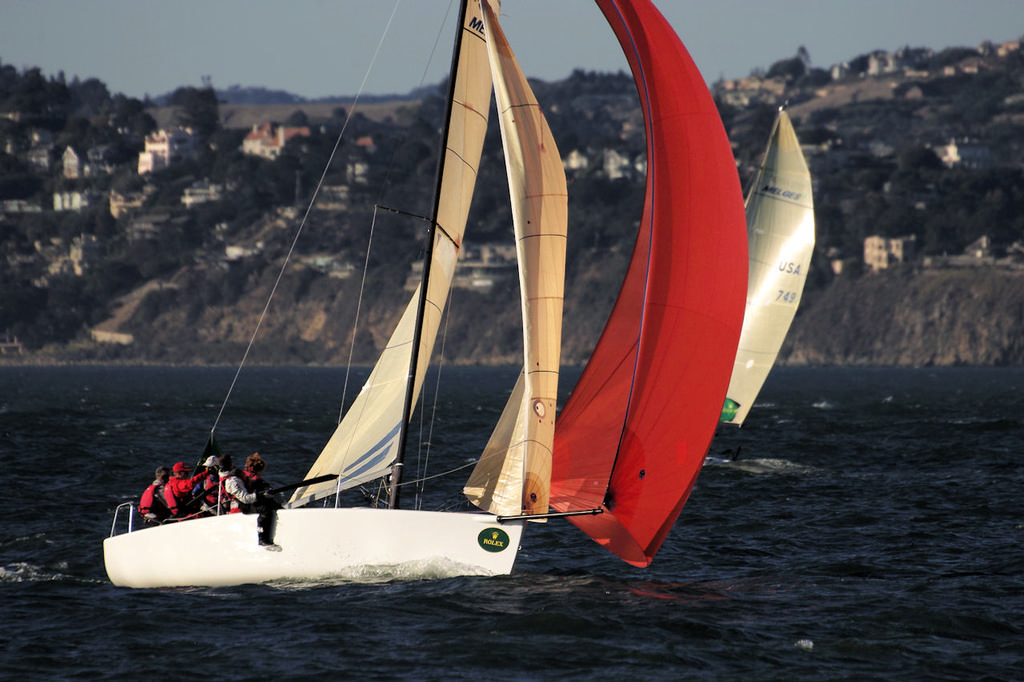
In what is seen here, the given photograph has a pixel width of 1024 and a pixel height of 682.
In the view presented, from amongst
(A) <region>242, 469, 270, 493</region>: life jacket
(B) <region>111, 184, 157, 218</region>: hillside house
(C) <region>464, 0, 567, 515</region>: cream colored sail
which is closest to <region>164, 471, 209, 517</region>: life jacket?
(A) <region>242, 469, 270, 493</region>: life jacket

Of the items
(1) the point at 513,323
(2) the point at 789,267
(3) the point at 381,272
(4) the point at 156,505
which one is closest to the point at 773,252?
(2) the point at 789,267

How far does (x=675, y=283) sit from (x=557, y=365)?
1.64m

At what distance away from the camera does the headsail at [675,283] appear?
14.1 meters

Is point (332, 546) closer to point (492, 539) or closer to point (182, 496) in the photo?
point (492, 539)

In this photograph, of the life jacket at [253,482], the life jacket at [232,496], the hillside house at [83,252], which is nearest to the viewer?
the life jacket at [253,482]

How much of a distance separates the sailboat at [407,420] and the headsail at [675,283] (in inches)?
39.4

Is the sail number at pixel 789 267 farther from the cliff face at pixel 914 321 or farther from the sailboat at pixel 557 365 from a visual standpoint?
the cliff face at pixel 914 321

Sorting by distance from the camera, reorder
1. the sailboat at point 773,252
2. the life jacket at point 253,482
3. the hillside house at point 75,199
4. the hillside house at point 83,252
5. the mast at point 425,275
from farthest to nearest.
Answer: the hillside house at point 75,199
the hillside house at point 83,252
the sailboat at point 773,252
the life jacket at point 253,482
the mast at point 425,275

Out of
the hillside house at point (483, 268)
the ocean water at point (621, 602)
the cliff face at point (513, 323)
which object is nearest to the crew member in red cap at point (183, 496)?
the ocean water at point (621, 602)

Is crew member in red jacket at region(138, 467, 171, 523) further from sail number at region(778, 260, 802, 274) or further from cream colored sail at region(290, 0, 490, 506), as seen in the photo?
sail number at region(778, 260, 802, 274)

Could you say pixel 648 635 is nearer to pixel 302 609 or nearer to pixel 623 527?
pixel 623 527

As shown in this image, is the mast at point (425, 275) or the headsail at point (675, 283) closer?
the headsail at point (675, 283)

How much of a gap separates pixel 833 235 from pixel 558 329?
15523 cm

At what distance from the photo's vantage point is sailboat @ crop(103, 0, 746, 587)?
14102mm
